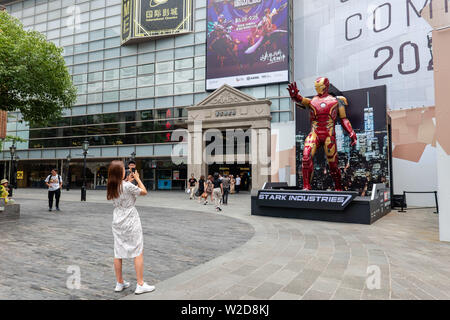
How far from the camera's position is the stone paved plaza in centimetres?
339

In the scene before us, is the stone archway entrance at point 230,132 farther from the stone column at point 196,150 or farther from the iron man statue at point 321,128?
the iron man statue at point 321,128

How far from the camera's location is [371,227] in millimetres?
8188

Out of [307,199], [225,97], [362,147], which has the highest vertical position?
[225,97]

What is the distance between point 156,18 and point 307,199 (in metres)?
26.6

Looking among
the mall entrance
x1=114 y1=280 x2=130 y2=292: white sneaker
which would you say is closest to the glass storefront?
the mall entrance

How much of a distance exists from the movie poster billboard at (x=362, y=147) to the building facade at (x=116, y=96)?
942cm

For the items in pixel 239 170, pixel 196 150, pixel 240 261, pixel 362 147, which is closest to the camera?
pixel 240 261

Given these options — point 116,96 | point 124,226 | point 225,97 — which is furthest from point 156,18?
point 124,226

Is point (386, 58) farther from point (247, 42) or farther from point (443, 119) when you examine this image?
point (443, 119)

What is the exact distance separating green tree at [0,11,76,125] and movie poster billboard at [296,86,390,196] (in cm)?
1248

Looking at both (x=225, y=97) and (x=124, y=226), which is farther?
(x=225, y=97)

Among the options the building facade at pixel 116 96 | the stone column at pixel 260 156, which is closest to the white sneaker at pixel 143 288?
the stone column at pixel 260 156

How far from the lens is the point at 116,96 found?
29.4 metres

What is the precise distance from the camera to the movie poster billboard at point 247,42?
23.3m
